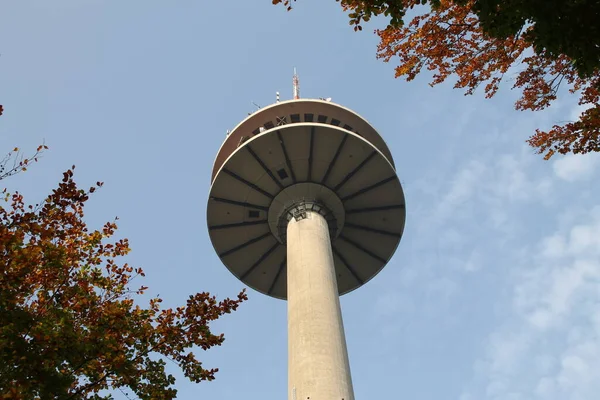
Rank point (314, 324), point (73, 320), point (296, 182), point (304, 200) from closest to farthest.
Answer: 1. point (73, 320)
2. point (314, 324)
3. point (304, 200)
4. point (296, 182)

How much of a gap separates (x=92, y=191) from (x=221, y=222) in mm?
19642

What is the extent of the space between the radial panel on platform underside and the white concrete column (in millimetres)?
3366

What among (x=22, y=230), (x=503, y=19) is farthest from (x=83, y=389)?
(x=503, y=19)

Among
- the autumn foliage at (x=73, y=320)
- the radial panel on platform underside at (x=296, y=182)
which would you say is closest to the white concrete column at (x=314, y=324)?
the radial panel on platform underside at (x=296, y=182)

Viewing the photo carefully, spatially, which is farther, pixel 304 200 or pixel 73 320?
pixel 304 200

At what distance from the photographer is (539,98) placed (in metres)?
14.9

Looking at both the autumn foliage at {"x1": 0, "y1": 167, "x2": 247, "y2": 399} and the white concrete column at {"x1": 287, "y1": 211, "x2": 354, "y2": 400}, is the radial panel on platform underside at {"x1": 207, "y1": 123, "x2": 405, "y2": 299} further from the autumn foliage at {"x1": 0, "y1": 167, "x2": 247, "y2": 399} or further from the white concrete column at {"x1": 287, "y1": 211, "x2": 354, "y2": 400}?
the autumn foliage at {"x1": 0, "y1": 167, "x2": 247, "y2": 399}

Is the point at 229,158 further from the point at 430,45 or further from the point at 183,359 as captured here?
the point at 183,359

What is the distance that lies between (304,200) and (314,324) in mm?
7987

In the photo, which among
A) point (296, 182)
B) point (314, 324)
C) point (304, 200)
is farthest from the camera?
point (296, 182)

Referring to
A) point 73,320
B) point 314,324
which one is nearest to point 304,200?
point 314,324

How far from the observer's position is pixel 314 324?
22953 mm

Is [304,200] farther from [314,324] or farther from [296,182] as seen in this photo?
[314,324]

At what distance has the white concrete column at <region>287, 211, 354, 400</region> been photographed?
21.3 meters
